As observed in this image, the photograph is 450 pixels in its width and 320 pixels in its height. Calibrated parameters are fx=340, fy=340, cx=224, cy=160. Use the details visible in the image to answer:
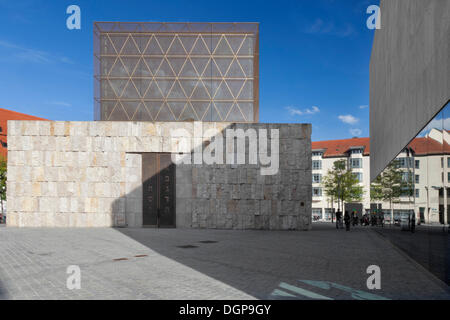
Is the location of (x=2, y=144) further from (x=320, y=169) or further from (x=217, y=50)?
(x=320, y=169)

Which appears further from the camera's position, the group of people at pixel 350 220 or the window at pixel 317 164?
the window at pixel 317 164

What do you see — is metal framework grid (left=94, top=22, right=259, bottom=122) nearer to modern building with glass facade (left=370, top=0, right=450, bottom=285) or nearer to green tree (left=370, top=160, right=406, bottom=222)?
green tree (left=370, top=160, right=406, bottom=222)

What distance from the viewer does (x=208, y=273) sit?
362 inches

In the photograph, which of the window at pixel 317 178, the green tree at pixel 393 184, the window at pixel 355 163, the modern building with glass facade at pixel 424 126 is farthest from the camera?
the window at pixel 317 178

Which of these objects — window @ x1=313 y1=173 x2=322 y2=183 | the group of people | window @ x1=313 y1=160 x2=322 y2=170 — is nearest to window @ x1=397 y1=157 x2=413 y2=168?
the group of people

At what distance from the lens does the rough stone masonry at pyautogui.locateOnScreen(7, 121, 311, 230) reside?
25828 millimetres

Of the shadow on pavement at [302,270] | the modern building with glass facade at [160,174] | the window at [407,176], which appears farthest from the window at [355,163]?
the window at [407,176]

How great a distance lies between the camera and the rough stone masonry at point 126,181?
25828 mm

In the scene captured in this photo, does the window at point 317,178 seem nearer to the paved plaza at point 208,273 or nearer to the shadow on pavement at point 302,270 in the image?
the shadow on pavement at point 302,270

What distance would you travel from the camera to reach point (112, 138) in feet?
85.8

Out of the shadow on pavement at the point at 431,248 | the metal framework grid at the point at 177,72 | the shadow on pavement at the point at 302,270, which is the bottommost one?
the shadow on pavement at the point at 302,270

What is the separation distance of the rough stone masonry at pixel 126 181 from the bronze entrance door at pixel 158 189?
1.47 feet

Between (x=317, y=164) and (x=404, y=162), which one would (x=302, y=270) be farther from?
(x=317, y=164)
